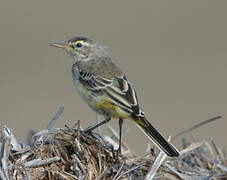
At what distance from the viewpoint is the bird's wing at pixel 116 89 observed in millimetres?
6711

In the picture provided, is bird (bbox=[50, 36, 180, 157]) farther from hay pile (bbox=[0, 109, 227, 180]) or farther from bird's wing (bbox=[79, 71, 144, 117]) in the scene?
hay pile (bbox=[0, 109, 227, 180])

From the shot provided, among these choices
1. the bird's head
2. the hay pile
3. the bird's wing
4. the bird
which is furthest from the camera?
the bird's head

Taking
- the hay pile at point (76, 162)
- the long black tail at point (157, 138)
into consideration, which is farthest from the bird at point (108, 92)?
the hay pile at point (76, 162)

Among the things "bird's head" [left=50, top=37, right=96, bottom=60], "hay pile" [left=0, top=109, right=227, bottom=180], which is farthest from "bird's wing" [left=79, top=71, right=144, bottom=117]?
"bird's head" [left=50, top=37, right=96, bottom=60]

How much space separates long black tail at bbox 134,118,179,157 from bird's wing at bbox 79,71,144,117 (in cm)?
8

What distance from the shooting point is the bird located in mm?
6496

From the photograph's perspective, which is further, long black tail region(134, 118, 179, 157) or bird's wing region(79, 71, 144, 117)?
bird's wing region(79, 71, 144, 117)

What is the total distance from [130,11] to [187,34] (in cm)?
331

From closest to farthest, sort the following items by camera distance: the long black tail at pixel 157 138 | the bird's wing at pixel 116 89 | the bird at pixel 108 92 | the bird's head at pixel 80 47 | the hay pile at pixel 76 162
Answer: the hay pile at pixel 76 162, the long black tail at pixel 157 138, the bird at pixel 108 92, the bird's wing at pixel 116 89, the bird's head at pixel 80 47

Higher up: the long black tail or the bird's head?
the bird's head

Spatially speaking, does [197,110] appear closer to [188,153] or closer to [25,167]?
[188,153]

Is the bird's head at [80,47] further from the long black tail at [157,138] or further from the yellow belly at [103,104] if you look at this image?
the long black tail at [157,138]

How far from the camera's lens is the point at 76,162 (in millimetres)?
5535

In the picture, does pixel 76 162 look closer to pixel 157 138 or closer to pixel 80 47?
pixel 157 138
